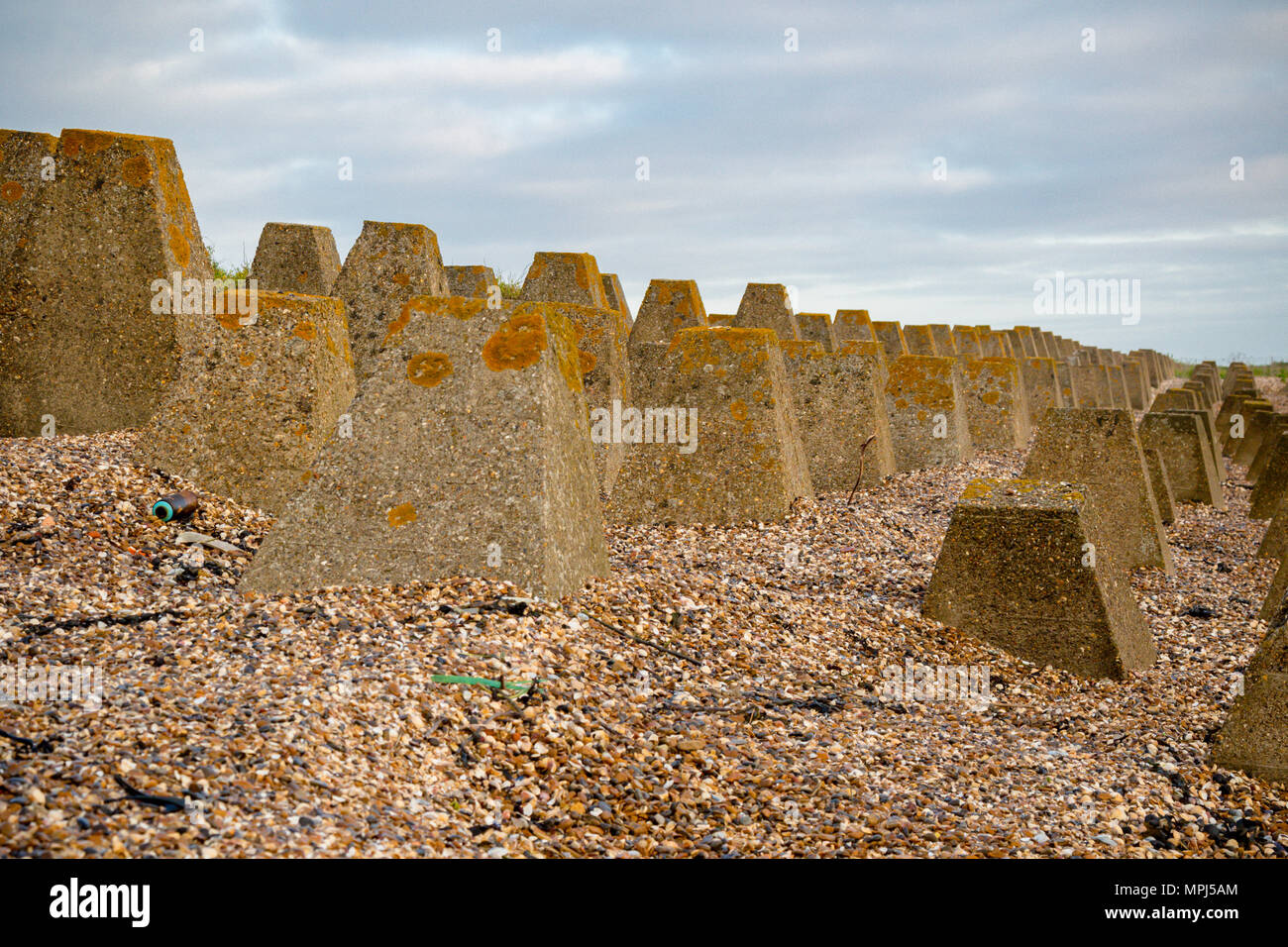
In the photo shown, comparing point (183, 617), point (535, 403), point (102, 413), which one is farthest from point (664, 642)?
point (102, 413)

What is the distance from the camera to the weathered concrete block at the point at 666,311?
52.3ft

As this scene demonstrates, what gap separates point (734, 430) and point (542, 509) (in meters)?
4.05

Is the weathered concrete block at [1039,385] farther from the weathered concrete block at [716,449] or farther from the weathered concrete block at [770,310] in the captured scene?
the weathered concrete block at [716,449]

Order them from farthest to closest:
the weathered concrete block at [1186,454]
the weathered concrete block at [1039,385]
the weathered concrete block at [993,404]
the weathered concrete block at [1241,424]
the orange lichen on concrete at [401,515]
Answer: the weathered concrete block at [1039,385]
the weathered concrete block at [1241,424]
the weathered concrete block at [993,404]
the weathered concrete block at [1186,454]
the orange lichen on concrete at [401,515]

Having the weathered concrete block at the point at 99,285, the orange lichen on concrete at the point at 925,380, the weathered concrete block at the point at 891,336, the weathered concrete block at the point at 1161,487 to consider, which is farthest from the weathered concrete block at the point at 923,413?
the weathered concrete block at the point at 891,336

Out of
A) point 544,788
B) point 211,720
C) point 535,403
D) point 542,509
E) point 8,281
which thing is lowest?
point 544,788

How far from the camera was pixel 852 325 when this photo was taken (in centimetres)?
2530

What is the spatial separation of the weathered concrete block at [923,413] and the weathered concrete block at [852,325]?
31.3ft

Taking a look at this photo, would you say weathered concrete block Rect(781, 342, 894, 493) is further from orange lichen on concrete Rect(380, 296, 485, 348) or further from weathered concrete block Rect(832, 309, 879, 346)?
weathered concrete block Rect(832, 309, 879, 346)

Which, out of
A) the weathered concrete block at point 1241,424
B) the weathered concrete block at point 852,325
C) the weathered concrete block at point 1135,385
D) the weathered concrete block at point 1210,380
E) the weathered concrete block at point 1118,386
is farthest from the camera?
the weathered concrete block at point 1135,385

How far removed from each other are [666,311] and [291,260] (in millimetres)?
5500

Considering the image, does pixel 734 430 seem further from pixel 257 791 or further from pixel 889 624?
pixel 257 791

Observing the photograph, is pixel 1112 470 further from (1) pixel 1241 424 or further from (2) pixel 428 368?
(1) pixel 1241 424
